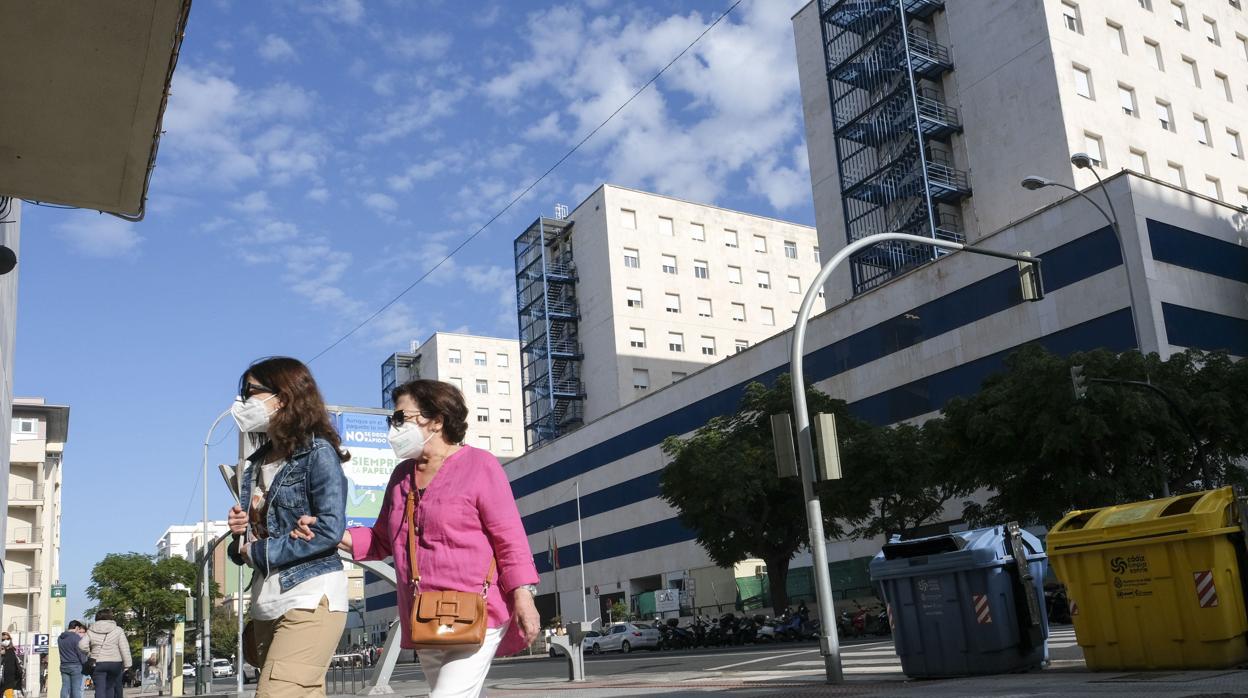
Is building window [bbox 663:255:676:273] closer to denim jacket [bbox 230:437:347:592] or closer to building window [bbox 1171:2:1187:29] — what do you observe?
building window [bbox 1171:2:1187:29]

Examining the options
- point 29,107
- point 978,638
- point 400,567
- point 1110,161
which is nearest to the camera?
point 400,567

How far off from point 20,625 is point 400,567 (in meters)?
71.8

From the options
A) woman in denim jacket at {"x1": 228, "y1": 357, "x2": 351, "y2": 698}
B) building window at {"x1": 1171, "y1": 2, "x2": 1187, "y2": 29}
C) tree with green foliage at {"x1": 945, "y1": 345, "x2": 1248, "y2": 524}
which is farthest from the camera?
building window at {"x1": 1171, "y1": 2, "x2": 1187, "y2": 29}

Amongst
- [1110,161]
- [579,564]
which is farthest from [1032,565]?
[579,564]

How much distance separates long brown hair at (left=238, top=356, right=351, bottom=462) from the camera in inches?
170

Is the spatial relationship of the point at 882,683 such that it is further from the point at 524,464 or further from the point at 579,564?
the point at 524,464

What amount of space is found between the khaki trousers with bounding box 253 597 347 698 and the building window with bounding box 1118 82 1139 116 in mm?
48852

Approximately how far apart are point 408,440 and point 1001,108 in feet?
154

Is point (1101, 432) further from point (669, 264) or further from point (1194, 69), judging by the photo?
point (669, 264)

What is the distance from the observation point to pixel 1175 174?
47906 mm

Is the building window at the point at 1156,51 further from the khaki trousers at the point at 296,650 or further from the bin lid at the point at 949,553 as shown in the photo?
the khaki trousers at the point at 296,650

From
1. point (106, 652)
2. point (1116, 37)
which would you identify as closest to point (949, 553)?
point (106, 652)

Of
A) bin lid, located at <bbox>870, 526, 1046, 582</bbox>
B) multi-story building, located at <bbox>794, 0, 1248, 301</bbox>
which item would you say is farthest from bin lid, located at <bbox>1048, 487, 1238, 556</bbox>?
multi-story building, located at <bbox>794, 0, 1248, 301</bbox>

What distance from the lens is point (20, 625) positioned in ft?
215
